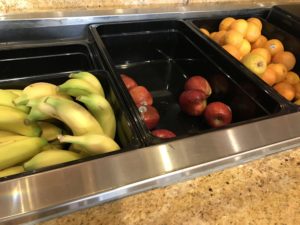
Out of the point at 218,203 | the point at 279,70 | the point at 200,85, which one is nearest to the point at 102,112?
the point at 218,203

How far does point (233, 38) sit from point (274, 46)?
18 centimetres

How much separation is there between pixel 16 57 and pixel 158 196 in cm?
62

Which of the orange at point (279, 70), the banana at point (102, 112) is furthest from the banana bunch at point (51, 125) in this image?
the orange at point (279, 70)

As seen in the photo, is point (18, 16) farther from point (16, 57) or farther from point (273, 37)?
point (273, 37)

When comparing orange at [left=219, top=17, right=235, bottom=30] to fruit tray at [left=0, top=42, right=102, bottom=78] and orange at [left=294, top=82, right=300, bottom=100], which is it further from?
fruit tray at [left=0, top=42, right=102, bottom=78]

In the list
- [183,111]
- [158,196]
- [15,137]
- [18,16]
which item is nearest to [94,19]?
[18,16]

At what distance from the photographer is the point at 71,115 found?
1.81ft

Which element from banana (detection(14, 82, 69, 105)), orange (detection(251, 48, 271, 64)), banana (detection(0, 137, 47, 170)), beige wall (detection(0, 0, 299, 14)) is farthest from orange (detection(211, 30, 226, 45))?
banana (detection(0, 137, 47, 170))

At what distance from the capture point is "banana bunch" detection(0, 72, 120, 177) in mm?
514

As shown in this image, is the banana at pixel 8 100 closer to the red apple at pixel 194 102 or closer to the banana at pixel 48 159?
the banana at pixel 48 159

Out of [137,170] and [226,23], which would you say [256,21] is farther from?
[137,170]

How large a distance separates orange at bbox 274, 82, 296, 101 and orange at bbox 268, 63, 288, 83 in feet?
0.07

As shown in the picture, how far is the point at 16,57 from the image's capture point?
2.74 feet

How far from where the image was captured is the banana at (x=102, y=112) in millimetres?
595
